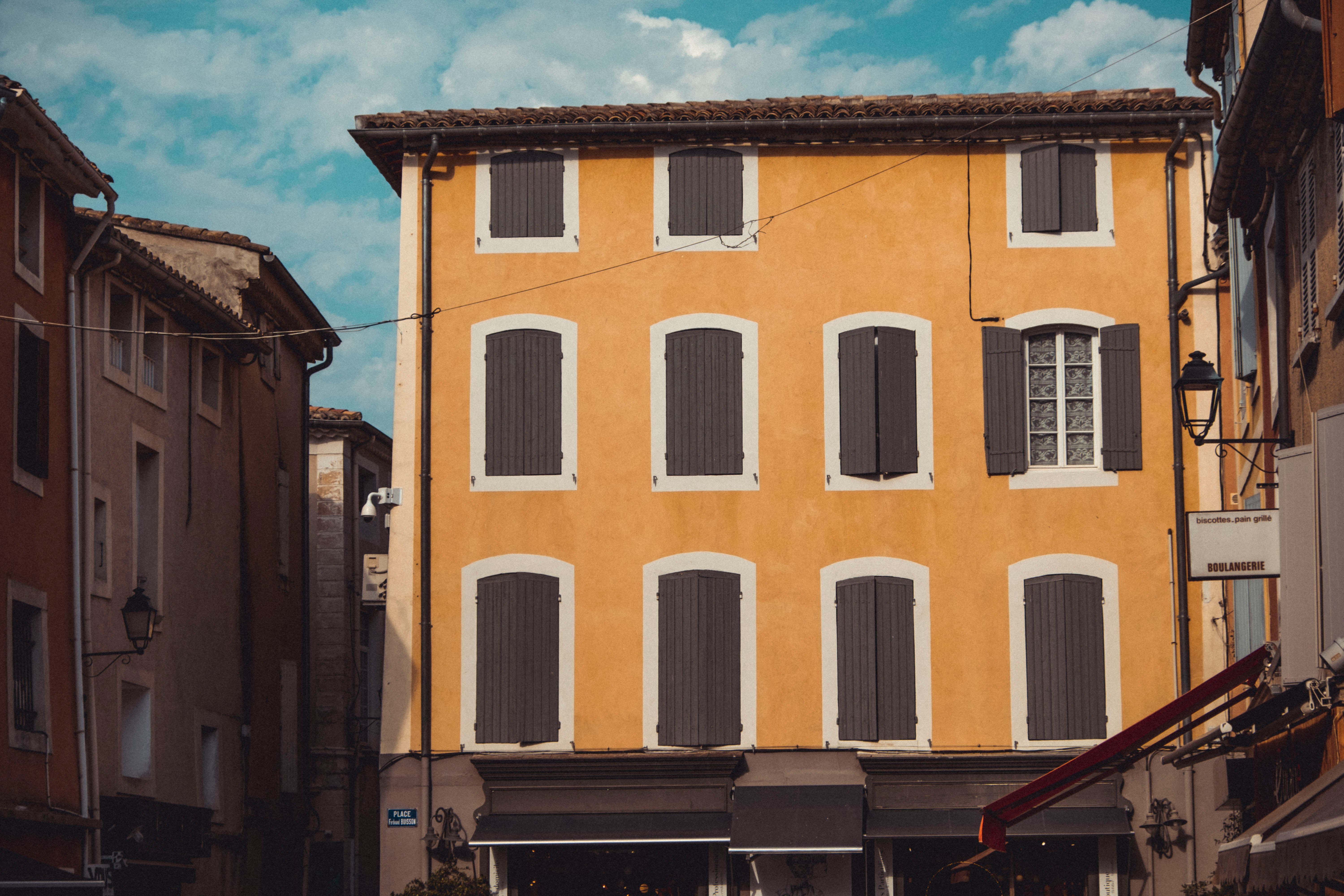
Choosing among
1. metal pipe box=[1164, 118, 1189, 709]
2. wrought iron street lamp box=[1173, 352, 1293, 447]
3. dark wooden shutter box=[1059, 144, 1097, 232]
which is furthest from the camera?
dark wooden shutter box=[1059, 144, 1097, 232]

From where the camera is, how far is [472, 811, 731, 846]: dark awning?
18.2 metres

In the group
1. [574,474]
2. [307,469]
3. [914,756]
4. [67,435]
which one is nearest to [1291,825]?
[914,756]

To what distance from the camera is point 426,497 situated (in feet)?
63.2

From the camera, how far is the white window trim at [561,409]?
1919 centimetres

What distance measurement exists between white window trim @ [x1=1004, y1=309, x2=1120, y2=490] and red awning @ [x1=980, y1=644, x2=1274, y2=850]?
5.68 m

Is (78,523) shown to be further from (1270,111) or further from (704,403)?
(1270,111)

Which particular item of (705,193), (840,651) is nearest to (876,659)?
(840,651)

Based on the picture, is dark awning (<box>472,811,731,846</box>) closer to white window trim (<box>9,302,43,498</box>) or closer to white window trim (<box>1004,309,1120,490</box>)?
white window trim (<box>1004,309,1120,490</box>)

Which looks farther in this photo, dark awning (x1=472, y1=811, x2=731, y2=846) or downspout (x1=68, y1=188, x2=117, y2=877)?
dark awning (x1=472, y1=811, x2=731, y2=846)

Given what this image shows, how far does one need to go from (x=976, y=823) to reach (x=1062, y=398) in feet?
16.1

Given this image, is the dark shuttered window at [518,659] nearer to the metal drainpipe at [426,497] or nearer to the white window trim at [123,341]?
the metal drainpipe at [426,497]

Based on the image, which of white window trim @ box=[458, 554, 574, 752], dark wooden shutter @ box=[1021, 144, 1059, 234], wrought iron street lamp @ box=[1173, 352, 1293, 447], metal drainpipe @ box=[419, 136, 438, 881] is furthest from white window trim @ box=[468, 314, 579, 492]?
wrought iron street lamp @ box=[1173, 352, 1293, 447]

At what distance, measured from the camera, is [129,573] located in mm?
19156

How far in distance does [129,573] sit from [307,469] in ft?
25.5
